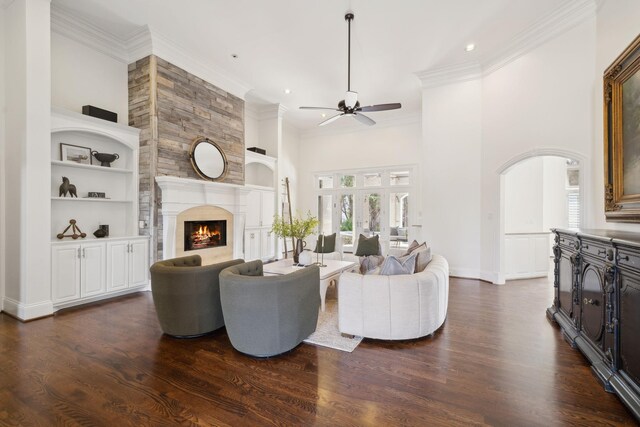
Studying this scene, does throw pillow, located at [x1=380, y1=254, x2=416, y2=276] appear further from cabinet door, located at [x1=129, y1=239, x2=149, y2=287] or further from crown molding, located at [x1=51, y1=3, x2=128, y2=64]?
crown molding, located at [x1=51, y1=3, x2=128, y2=64]

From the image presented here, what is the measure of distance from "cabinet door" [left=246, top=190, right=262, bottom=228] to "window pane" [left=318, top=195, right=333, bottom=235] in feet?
8.39

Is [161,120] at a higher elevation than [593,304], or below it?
higher

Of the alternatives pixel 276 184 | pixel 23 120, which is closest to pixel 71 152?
pixel 23 120

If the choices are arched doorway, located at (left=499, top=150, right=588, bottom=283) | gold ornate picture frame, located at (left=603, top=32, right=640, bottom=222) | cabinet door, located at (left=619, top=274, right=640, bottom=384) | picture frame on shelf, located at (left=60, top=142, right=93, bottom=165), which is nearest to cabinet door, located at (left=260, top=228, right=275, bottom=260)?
picture frame on shelf, located at (left=60, top=142, right=93, bottom=165)

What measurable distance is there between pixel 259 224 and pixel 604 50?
6.78 meters

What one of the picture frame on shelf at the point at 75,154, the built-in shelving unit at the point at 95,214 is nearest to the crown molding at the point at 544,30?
the built-in shelving unit at the point at 95,214

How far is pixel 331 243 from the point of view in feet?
23.6

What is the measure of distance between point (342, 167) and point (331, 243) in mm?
3031

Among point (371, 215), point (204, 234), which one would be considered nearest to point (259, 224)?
point (204, 234)

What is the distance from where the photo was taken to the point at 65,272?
3986 millimetres

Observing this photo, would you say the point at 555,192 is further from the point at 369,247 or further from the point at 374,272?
the point at 374,272

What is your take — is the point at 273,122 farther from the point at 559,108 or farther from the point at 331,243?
the point at 559,108

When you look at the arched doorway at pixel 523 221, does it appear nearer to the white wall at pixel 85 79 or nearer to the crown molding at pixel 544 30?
the crown molding at pixel 544 30

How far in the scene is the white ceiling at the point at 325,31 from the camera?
13.7ft
